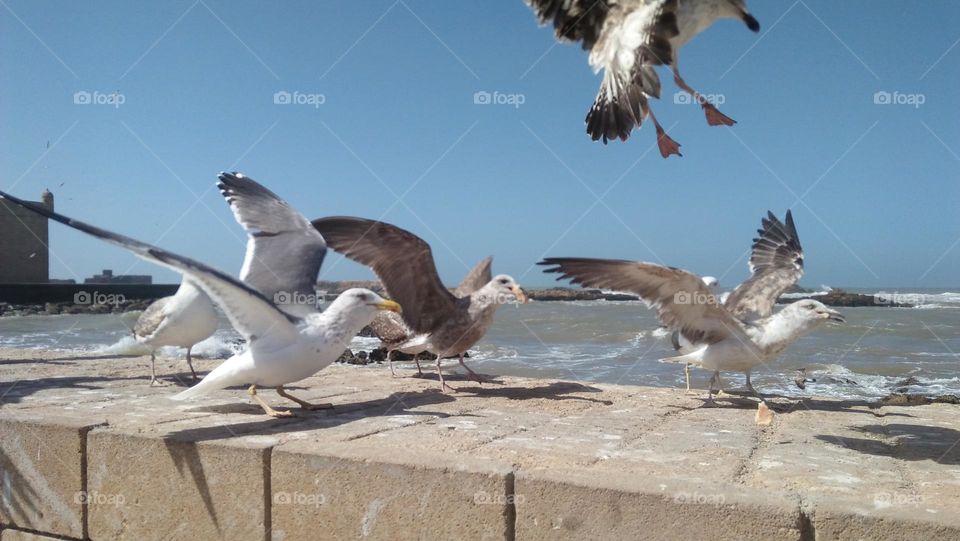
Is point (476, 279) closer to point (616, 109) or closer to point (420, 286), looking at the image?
point (420, 286)

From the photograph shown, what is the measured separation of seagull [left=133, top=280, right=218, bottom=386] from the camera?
20.2 feet

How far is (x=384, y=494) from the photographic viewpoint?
338 cm

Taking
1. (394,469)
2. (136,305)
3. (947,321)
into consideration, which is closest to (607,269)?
(394,469)

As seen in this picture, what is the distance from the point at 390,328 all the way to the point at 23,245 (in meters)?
42.9

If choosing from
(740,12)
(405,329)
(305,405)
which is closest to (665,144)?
(740,12)

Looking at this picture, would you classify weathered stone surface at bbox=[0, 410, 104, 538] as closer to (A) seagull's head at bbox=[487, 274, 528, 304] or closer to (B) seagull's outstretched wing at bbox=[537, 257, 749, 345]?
(B) seagull's outstretched wing at bbox=[537, 257, 749, 345]

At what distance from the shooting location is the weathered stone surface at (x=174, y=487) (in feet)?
12.2

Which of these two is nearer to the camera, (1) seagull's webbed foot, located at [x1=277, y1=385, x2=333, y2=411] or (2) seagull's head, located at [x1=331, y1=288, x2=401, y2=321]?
(2) seagull's head, located at [x1=331, y1=288, x2=401, y2=321]

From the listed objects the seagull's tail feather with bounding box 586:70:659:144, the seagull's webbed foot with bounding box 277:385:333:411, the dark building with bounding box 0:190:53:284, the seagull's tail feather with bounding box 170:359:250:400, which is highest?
the dark building with bounding box 0:190:53:284

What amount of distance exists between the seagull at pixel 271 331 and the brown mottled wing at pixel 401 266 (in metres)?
1.94

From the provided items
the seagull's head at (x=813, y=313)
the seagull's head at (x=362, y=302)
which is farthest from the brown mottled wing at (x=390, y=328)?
the seagull's head at (x=813, y=313)

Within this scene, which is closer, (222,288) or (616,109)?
(616,109)

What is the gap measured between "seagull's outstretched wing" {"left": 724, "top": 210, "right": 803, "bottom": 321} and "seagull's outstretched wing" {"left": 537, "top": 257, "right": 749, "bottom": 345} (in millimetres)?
600

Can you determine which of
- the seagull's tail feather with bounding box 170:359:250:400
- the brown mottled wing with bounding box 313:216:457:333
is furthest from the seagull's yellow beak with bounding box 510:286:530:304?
the seagull's tail feather with bounding box 170:359:250:400
